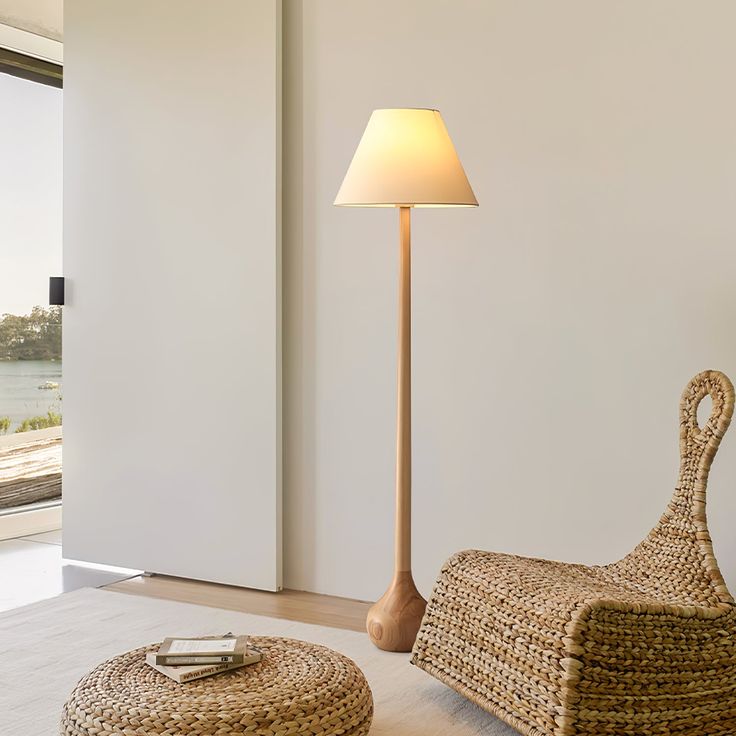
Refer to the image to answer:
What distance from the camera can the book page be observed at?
2.16 m

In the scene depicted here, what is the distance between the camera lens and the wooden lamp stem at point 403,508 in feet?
9.83

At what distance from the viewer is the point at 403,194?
9.15 ft

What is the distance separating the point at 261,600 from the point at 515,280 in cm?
140

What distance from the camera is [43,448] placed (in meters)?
4.96

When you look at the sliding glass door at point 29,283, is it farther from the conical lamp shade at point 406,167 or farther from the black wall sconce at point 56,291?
the conical lamp shade at point 406,167

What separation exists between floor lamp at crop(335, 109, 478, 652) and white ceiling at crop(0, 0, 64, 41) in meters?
→ 2.42

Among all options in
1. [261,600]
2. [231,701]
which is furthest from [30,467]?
[231,701]

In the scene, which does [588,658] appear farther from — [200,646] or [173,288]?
[173,288]

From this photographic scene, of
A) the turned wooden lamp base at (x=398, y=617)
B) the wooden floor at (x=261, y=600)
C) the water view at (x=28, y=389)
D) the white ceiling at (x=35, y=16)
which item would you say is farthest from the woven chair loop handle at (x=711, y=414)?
the white ceiling at (x=35, y=16)

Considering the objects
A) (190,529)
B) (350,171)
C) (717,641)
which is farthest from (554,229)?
(190,529)

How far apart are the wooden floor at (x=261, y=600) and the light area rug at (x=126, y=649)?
7cm

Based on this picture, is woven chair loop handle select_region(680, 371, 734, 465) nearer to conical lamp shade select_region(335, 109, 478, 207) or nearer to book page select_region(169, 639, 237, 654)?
conical lamp shade select_region(335, 109, 478, 207)

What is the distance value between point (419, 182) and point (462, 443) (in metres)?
0.91

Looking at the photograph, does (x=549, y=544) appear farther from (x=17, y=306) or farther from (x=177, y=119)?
(x=17, y=306)
